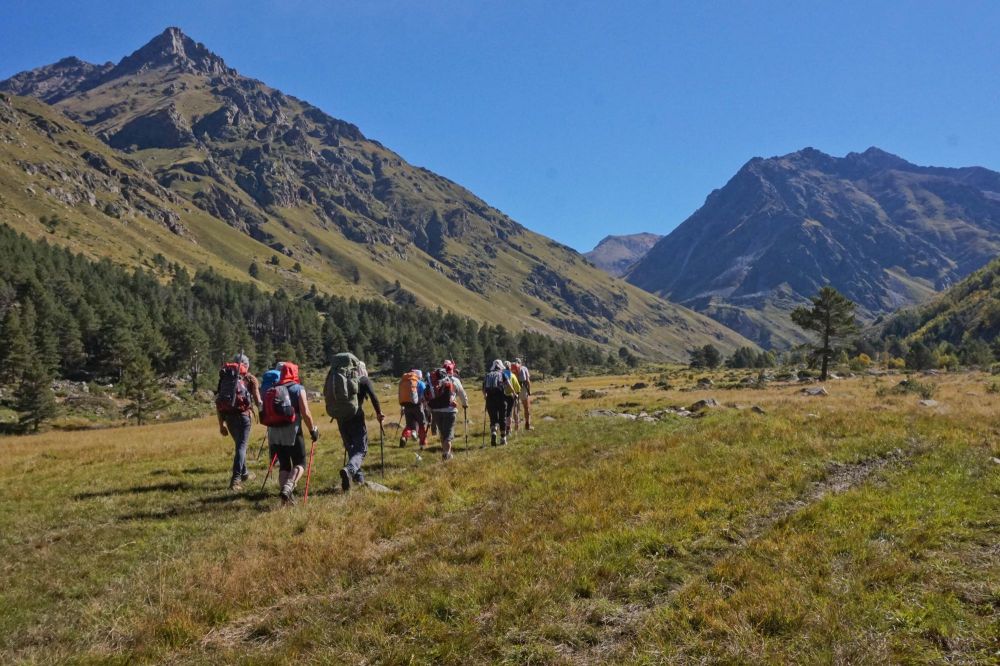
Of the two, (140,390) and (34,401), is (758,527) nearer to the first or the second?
(34,401)

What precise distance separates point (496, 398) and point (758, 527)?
11680 mm

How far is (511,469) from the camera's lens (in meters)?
13.5

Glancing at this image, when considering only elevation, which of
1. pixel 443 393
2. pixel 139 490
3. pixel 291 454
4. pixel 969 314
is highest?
pixel 969 314

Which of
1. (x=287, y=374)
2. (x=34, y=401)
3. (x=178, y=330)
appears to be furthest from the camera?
(x=178, y=330)


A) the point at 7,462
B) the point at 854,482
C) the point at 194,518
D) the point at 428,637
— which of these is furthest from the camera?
the point at 7,462

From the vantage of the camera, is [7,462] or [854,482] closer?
[854,482]

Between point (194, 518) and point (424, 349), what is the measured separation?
129 metres

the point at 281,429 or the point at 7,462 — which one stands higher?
the point at 281,429

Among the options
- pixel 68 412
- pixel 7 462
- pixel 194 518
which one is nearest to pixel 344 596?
pixel 194 518

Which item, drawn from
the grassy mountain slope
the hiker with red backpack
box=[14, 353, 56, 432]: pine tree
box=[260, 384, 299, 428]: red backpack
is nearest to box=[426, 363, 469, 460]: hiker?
the hiker with red backpack

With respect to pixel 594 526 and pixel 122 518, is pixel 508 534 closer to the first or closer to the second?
pixel 594 526

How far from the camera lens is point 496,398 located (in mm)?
19422

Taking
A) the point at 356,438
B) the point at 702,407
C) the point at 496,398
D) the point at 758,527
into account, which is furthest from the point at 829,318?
the point at 356,438

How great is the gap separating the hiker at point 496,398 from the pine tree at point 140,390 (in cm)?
6350
